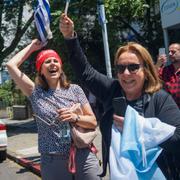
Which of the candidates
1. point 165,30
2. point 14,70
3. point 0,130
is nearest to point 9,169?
point 0,130

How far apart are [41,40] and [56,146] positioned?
95 centimetres

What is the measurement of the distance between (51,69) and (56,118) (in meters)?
0.44

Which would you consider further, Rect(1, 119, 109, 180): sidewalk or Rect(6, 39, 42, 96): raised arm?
Rect(1, 119, 109, 180): sidewalk

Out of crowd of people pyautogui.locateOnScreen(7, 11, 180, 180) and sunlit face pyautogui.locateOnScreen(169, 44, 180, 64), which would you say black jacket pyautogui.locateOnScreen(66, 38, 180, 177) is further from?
sunlit face pyautogui.locateOnScreen(169, 44, 180, 64)

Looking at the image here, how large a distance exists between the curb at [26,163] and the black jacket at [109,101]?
651cm

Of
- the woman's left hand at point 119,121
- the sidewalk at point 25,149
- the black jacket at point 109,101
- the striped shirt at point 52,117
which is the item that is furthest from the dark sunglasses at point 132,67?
the sidewalk at point 25,149

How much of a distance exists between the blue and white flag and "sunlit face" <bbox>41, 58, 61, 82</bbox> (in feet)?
0.75

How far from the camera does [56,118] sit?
3.99m

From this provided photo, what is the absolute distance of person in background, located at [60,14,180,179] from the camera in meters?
2.73

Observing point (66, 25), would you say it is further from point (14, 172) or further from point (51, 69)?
point (14, 172)

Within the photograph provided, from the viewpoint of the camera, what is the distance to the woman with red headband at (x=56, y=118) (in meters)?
3.99

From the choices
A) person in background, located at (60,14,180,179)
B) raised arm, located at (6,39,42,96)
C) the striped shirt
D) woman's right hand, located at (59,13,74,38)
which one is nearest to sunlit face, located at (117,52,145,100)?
person in background, located at (60,14,180,179)

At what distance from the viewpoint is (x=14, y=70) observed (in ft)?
13.8

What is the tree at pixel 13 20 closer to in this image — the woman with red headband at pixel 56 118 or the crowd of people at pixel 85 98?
the crowd of people at pixel 85 98
